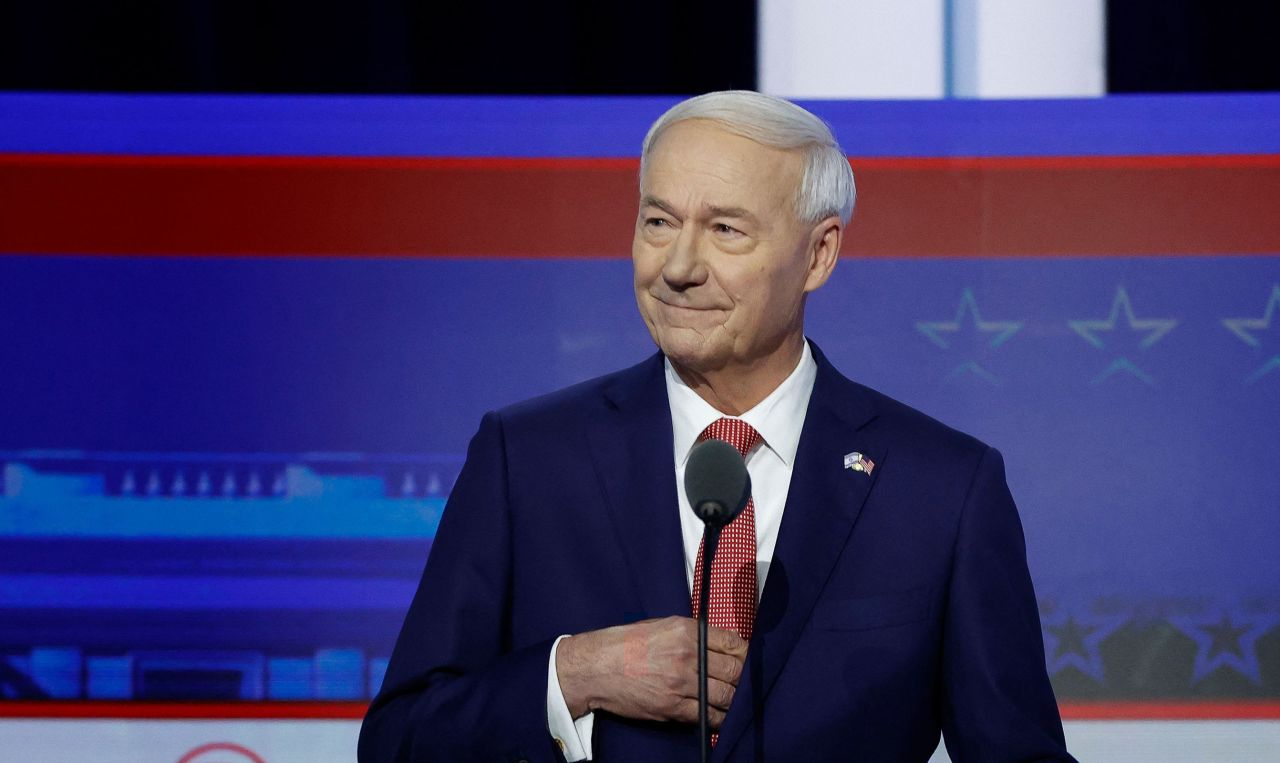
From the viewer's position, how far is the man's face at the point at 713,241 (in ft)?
4.85

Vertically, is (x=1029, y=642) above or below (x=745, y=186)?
below

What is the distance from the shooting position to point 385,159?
98.3 inches

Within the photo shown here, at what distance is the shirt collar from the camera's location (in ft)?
5.11

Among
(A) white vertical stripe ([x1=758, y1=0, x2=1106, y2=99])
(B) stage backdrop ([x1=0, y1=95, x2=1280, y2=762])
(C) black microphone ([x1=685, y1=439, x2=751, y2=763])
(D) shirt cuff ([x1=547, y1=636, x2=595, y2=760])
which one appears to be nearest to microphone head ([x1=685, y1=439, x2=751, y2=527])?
(C) black microphone ([x1=685, y1=439, x2=751, y2=763])

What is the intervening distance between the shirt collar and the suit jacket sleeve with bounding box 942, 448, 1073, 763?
21 cm

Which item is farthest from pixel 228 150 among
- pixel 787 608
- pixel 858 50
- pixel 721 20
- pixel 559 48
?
pixel 787 608

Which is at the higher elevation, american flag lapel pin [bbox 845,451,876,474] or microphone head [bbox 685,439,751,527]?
microphone head [bbox 685,439,751,527]

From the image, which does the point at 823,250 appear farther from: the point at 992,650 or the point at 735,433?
→ the point at 992,650

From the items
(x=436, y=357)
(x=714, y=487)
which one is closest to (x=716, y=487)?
(x=714, y=487)

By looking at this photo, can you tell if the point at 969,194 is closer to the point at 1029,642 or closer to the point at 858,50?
the point at 858,50

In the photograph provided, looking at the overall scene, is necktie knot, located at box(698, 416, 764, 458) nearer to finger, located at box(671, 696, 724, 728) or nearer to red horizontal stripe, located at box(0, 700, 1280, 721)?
finger, located at box(671, 696, 724, 728)

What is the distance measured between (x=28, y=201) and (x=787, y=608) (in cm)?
172

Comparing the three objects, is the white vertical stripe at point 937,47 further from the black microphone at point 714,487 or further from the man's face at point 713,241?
the black microphone at point 714,487

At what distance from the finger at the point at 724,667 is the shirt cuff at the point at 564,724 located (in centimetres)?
13
